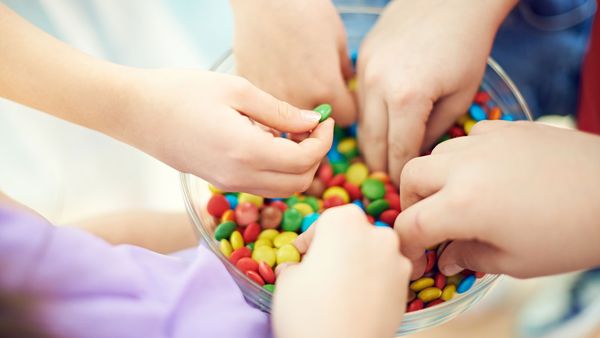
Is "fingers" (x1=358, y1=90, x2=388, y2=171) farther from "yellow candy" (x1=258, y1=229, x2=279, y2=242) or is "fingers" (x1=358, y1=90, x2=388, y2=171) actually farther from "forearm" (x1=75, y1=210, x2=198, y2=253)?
"forearm" (x1=75, y1=210, x2=198, y2=253)

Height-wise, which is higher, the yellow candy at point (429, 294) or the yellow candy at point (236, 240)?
the yellow candy at point (236, 240)

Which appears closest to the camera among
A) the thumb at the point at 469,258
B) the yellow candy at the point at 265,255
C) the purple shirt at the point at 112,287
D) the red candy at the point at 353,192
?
the purple shirt at the point at 112,287

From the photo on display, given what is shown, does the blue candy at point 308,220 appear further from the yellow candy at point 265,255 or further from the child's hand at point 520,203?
the child's hand at point 520,203

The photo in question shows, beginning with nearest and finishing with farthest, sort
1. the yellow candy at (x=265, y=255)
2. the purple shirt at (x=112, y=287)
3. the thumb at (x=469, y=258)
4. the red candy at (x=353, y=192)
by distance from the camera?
the purple shirt at (x=112, y=287)
the thumb at (x=469, y=258)
the yellow candy at (x=265, y=255)
the red candy at (x=353, y=192)

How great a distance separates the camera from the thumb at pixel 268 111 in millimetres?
592

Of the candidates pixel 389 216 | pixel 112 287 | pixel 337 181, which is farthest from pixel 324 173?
pixel 112 287

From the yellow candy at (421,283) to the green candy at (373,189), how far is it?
14 centimetres

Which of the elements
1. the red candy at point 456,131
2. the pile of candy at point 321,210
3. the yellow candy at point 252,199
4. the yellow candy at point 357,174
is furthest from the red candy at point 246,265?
the red candy at point 456,131

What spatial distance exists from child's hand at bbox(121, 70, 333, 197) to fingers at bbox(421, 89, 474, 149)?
17 centimetres

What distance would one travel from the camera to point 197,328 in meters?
0.51

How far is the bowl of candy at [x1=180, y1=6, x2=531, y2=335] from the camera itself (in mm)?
617

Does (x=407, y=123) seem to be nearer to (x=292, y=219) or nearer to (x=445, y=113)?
(x=445, y=113)

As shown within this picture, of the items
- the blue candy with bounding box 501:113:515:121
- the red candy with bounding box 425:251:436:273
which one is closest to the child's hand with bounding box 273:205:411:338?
the red candy with bounding box 425:251:436:273

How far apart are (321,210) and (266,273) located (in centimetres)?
15
